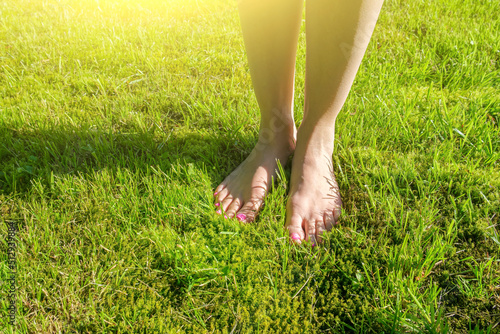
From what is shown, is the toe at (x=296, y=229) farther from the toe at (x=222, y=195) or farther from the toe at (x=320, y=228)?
the toe at (x=222, y=195)

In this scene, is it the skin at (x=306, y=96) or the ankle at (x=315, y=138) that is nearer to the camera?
the skin at (x=306, y=96)

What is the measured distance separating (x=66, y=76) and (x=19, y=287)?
6.12ft

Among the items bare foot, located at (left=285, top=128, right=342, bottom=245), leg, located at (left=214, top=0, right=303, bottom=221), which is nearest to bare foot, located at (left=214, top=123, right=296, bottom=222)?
leg, located at (left=214, top=0, right=303, bottom=221)

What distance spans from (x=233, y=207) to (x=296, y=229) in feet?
1.12

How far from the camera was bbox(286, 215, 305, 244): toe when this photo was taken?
1.70 m

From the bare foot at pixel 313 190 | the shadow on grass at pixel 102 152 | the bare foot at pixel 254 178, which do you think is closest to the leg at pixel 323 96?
the bare foot at pixel 313 190

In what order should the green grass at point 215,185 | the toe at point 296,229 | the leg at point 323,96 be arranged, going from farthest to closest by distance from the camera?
the toe at point 296,229 < the leg at point 323,96 < the green grass at point 215,185

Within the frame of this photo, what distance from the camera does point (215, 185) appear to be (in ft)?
6.71

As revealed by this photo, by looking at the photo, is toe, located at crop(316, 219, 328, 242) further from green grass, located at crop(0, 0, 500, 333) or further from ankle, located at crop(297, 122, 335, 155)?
ankle, located at crop(297, 122, 335, 155)

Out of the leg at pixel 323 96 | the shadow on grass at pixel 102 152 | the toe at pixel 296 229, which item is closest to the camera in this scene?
the leg at pixel 323 96

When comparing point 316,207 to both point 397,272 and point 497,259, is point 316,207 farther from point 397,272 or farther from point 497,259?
point 497,259

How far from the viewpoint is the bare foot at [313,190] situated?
5.74ft

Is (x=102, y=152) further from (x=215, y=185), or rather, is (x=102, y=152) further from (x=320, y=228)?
(x=320, y=228)

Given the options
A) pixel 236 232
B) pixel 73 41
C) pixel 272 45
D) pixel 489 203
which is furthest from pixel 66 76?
pixel 489 203
